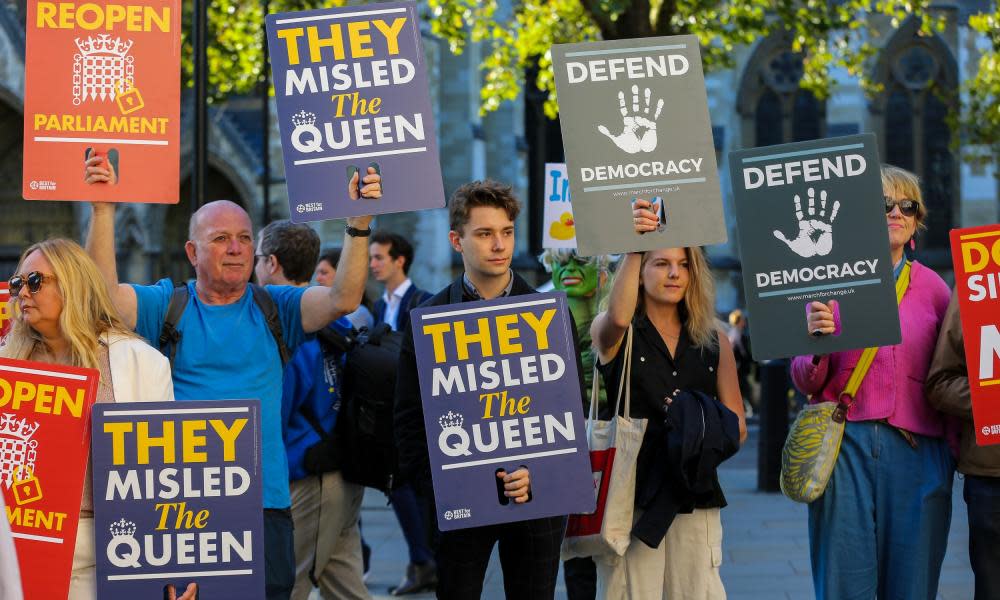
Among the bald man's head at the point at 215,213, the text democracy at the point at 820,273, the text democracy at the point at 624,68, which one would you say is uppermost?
the text democracy at the point at 624,68

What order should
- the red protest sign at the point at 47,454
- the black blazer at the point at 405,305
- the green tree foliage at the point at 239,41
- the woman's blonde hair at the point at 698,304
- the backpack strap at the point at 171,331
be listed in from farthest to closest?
the green tree foliage at the point at 239,41 → the black blazer at the point at 405,305 → the woman's blonde hair at the point at 698,304 → the backpack strap at the point at 171,331 → the red protest sign at the point at 47,454

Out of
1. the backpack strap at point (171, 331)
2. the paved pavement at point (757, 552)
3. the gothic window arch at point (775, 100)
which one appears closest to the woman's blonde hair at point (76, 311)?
the backpack strap at point (171, 331)

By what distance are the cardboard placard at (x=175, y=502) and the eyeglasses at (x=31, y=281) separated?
440 mm

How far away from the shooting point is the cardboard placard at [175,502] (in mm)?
4293

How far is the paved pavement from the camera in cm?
849

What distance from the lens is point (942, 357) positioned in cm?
525

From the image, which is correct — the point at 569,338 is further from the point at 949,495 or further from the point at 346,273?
the point at 949,495

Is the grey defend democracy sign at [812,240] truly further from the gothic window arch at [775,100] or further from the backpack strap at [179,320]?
→ the gothic window arch at [775,100]

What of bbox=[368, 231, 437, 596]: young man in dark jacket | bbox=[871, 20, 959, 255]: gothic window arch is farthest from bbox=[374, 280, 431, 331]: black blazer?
bbox=[871, 20, 959, 255]: gothic window arch

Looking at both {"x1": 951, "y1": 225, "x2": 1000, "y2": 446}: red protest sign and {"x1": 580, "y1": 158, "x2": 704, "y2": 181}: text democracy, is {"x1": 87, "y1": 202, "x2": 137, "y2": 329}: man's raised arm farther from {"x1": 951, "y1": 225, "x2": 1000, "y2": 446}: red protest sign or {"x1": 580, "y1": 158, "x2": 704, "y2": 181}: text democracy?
{"x1": 951, "y1": 225, "x2": 1000, "y2": 446}: red protest sign

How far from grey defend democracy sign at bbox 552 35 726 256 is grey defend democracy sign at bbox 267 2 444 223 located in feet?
1.58

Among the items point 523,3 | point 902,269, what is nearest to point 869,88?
point 523,3

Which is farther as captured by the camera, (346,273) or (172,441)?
(346,273)

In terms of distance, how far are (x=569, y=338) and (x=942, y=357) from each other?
143cm
